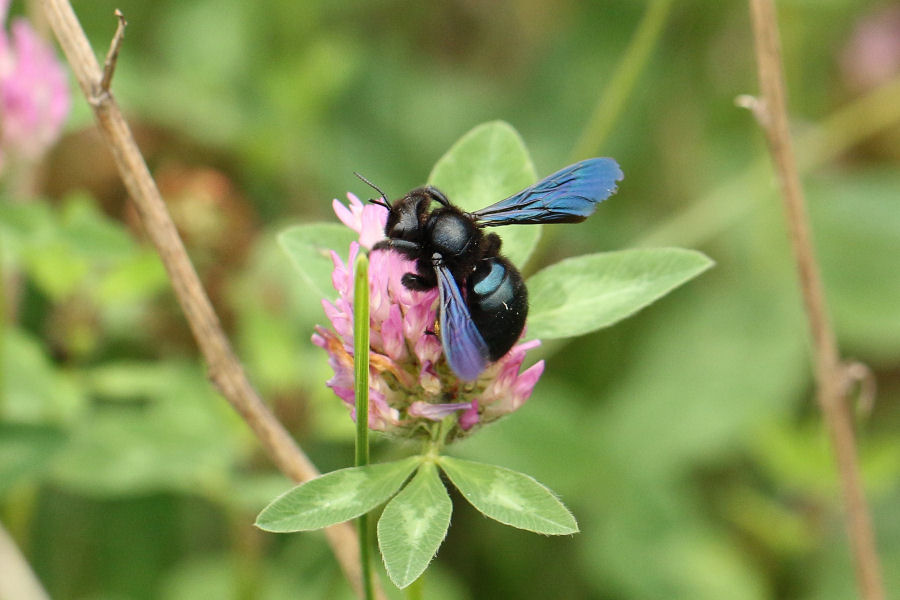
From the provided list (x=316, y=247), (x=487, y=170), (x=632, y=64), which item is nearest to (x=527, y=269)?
(x=632, y=64)

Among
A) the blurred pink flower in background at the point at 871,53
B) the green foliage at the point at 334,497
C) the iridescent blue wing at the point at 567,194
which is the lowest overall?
the green foliage at the point at 334,497

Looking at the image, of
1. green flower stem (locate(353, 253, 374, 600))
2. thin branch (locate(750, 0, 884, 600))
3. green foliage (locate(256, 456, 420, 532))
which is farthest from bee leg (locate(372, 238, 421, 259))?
thin branch (locate(750, 0, 884, 600))

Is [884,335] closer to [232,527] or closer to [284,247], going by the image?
[232,527]

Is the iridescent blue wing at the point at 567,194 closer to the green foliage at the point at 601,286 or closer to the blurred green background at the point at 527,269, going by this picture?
the green foliage at the point at 601,286

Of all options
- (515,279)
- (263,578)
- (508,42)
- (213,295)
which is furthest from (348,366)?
(508,42)

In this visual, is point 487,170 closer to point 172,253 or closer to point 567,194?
point 567,194

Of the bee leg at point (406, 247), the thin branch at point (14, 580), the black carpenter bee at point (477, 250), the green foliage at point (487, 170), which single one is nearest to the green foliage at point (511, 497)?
the black carpenter bee at point (477, 250)
